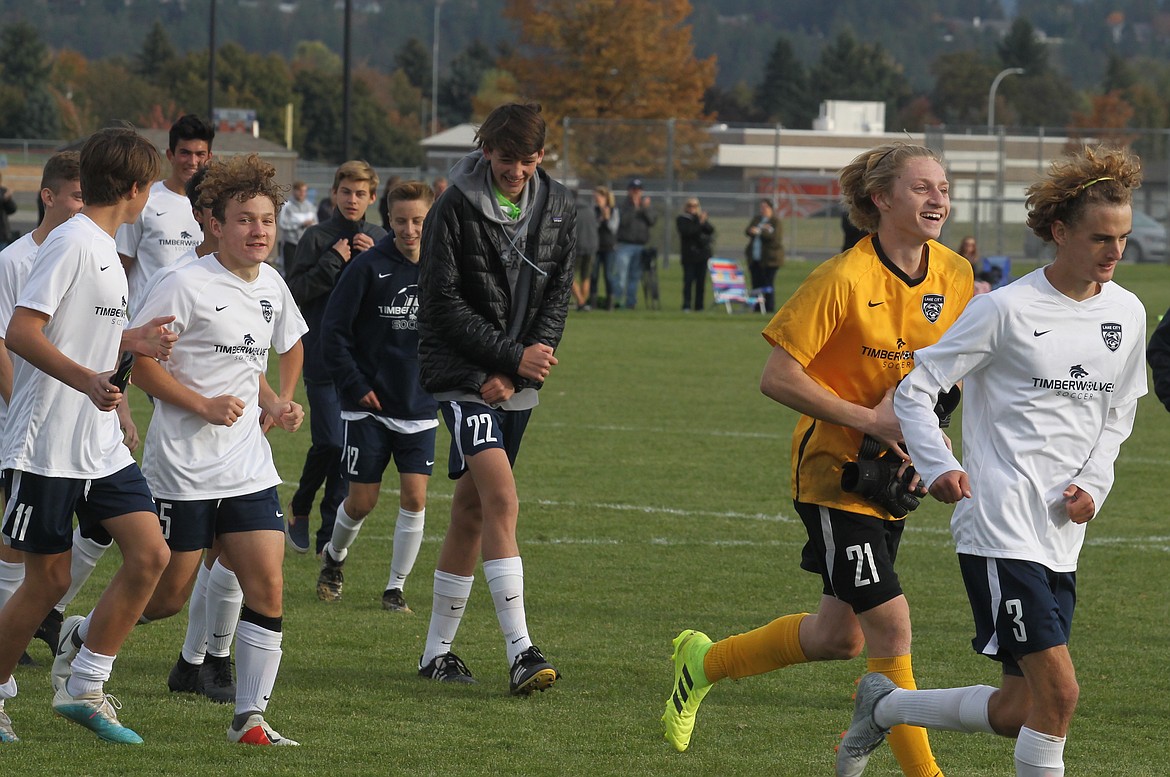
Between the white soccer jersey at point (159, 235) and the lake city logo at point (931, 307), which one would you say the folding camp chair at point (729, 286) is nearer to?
the white soccer jersey at point (159, 235)

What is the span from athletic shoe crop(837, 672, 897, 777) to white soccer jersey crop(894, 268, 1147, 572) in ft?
1.99

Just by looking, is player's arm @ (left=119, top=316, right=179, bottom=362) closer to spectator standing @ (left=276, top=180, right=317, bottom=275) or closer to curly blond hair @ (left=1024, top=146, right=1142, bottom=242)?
curly blond hair @ (left=1024, top=146, right=1142, bottom=242)

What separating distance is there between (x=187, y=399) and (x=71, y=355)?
379 mm

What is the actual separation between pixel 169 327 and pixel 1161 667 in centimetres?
409

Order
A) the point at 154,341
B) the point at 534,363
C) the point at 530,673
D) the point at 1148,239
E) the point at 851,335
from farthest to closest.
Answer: the point at 1148,239 < the point at 534,363 < the point at 530,673 < the point at 154,341 < the point at 851,335

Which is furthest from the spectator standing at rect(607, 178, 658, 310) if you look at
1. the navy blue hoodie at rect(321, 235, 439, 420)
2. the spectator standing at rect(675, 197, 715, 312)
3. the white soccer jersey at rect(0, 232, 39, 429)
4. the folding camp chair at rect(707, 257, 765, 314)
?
the white soccer jersey at rect(0, 232, 39, 429)

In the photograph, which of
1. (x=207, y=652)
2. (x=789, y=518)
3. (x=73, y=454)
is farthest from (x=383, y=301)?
(x=789, y=518)

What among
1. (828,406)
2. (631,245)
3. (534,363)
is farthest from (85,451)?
(631,245)

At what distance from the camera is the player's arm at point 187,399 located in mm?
5129

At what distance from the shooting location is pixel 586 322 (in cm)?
2425

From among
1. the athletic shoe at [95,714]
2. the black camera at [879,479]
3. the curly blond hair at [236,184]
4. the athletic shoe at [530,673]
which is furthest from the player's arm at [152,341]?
the black camera at [879,479]

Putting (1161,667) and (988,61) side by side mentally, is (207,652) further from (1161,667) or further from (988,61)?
(988,61)

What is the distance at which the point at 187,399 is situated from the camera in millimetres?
5145

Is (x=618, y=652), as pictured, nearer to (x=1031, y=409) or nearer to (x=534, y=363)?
(x=534, y=363)
